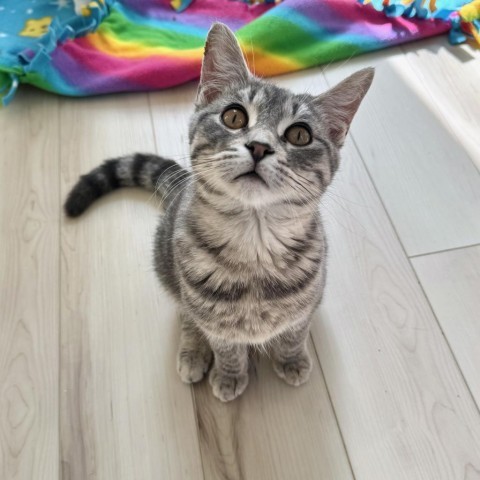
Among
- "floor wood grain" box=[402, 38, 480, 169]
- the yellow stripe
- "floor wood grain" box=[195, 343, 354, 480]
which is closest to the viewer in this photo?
"floor wood grain" box=[195, 343, 354, 480]

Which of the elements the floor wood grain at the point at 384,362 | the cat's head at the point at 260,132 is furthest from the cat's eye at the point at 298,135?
the floor wood grain at the point at 384,362

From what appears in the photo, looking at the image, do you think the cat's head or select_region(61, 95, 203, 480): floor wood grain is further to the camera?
select_region(61, 95, 203, 480): floor wood grain

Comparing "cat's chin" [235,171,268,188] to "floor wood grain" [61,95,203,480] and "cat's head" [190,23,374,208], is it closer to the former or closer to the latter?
"cat's head" [190,23,374,208]

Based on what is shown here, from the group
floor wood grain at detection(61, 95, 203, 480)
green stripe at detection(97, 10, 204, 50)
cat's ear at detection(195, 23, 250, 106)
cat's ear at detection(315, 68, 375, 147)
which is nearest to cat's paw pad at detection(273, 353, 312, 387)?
floor wood grain at detection(61, 95, 203, 480)

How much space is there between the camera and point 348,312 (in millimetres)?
1389

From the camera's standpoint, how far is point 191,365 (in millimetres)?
1273

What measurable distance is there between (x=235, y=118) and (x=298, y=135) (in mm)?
123

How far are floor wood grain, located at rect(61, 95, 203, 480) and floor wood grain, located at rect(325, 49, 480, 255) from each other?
72 centimetres

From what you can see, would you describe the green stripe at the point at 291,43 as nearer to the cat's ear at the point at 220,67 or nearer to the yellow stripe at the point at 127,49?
the yellow stripe at the point at 127,49

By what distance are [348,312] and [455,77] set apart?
40.1 inches

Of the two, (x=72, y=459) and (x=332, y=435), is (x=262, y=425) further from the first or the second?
(x=72, y=459)

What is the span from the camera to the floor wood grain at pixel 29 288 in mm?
1207

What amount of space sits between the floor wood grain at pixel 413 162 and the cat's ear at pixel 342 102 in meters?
0.56

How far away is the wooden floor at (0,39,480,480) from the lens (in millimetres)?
1184
